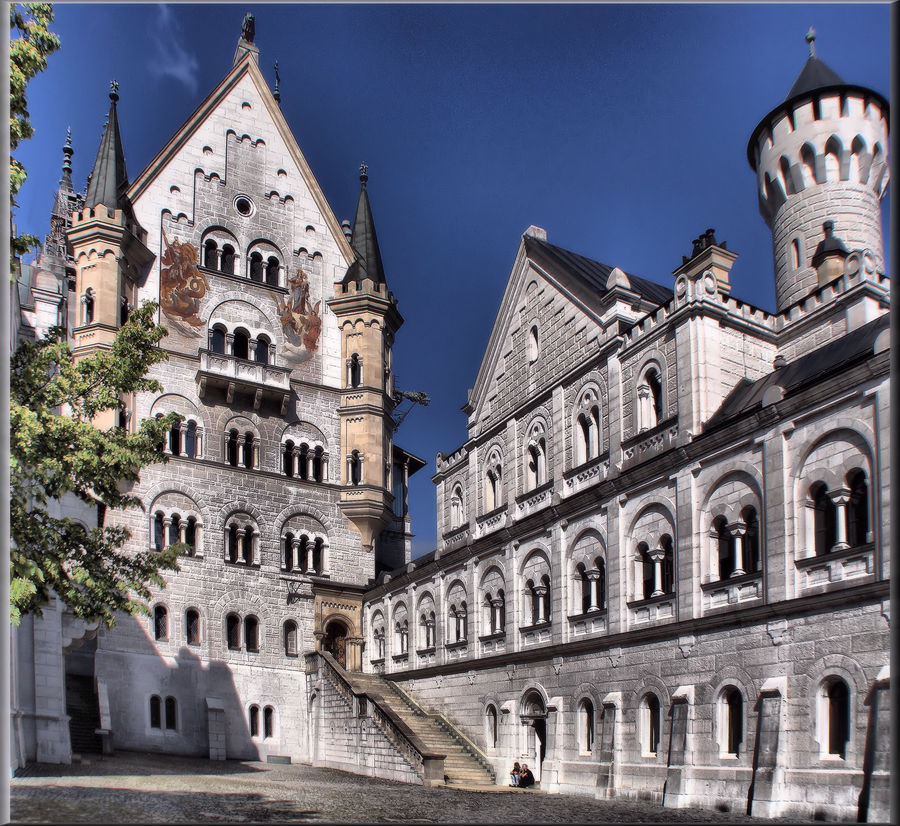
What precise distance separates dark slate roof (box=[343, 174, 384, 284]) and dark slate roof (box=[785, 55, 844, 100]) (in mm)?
22206

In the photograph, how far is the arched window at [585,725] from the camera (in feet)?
96.8

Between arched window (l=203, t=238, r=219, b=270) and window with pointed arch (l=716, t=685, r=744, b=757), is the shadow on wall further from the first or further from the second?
window with pointed arch (l=716, t=685, r=744, b=757)

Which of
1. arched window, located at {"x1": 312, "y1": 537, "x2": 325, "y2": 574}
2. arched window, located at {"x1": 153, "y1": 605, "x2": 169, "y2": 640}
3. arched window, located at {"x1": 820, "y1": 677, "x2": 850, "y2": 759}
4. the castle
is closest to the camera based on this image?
arched window, located at {"x1": 820, "y1": 677, "x2": 850, "y2": 759}

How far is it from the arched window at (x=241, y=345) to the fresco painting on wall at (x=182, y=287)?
1.90 m

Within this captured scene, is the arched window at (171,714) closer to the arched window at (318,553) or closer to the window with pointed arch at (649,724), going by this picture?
the arched window at (318,553)

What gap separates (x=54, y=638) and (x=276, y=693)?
16.8m

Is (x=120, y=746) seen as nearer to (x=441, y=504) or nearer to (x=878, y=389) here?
(x=441, y=504)

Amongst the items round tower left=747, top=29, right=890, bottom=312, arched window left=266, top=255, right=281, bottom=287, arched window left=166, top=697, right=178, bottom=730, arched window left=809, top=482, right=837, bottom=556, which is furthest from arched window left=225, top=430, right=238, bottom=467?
arched window left=809, top=482, right=837, bottom=556

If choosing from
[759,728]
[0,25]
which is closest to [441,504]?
[759,728]

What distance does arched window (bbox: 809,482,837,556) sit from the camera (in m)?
22.3

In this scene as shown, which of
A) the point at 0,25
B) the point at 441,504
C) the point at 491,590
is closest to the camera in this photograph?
the point at 0,25

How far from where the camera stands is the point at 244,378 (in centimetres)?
4609

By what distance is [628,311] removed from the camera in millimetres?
31859

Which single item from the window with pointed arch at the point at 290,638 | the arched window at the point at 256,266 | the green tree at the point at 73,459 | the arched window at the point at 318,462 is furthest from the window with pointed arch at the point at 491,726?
the arched window at the point at 256,266
